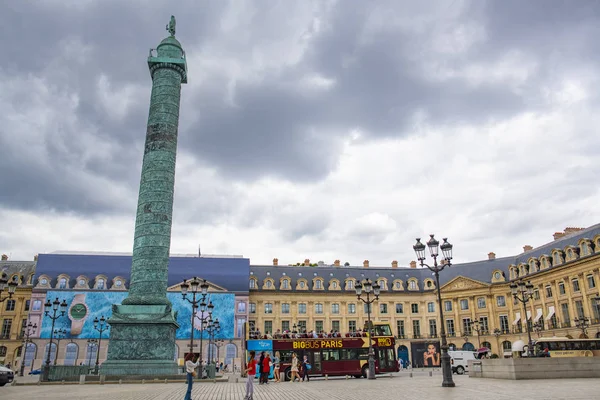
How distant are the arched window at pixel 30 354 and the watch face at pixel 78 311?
209 inches

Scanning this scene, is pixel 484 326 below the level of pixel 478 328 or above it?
above

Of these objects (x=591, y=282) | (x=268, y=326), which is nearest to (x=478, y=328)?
(x=591, y=282)

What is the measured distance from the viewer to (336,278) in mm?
68125

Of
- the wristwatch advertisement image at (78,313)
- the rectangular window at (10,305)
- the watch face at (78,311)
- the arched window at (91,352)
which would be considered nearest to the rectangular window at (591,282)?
the arched window at (91,352)

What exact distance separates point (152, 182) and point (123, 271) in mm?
37938

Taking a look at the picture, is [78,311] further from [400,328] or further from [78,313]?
[400,328]

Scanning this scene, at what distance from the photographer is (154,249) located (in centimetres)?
2809

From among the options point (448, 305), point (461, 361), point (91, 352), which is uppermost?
point (448, 305)

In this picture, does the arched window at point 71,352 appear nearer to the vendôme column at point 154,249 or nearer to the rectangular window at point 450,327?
the vendôme column at point 154,249

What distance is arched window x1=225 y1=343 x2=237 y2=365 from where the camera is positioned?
57.9 metres

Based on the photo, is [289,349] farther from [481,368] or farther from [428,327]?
[428,327]

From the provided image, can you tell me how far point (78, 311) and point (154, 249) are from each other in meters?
36.5

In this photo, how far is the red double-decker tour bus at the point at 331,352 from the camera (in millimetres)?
28828

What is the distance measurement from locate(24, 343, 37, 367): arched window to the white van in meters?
46.8
